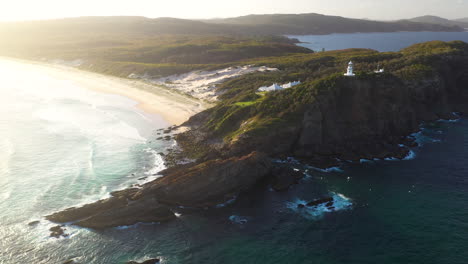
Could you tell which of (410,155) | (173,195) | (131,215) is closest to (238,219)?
(173,195)

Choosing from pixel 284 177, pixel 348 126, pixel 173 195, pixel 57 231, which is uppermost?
pixel 348 126

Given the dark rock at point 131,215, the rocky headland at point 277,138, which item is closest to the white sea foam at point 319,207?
the rocky headland at point 277,138

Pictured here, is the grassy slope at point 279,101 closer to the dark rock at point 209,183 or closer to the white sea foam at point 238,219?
the dark rock at point 209,183

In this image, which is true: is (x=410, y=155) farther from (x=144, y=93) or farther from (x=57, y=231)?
(x=144, y=93)

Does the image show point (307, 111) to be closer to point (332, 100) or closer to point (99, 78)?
point (332, 100)

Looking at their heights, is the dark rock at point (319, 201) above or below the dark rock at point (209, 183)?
below

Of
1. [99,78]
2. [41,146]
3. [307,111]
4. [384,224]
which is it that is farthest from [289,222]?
[99,78]
